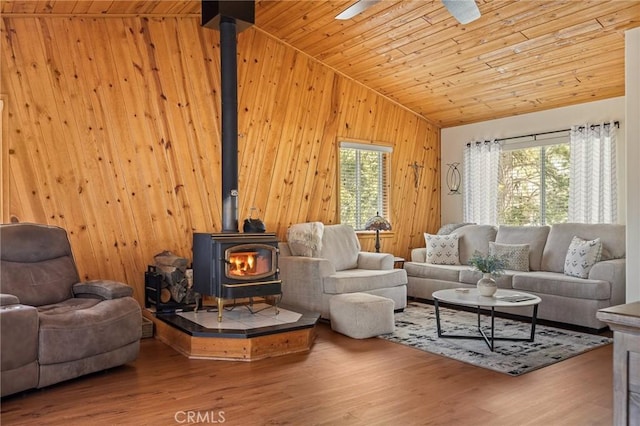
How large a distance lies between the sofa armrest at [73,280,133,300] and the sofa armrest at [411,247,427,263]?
3929mm

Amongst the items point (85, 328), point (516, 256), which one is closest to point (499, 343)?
point (516, 256)

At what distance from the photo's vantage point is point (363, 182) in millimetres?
6766

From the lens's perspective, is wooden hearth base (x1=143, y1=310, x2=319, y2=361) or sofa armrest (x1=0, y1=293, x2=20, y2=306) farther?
wooden hearth base (x1=143, y1=310, x2=319, y2=361)

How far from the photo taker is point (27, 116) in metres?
4.29

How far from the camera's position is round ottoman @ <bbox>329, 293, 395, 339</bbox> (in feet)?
14.6

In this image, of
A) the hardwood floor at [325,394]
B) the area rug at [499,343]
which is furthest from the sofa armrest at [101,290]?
the area rug at [499,343]

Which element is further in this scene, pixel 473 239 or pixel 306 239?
pixel 473 239

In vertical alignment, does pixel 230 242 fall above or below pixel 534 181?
below

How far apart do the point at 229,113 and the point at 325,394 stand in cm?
271

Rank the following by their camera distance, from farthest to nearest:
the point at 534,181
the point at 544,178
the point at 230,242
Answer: the point at 534,181 → the point at 544,178 → the point at 230,242

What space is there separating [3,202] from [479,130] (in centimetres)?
570

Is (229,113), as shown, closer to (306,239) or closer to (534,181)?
(306,239)

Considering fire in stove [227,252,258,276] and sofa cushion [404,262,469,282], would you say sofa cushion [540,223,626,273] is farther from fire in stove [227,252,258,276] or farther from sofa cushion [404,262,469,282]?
fire in stove [227,252,258,276]

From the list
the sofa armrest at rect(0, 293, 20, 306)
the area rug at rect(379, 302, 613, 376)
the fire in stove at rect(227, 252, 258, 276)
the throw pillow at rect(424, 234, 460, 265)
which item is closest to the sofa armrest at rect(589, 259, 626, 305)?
the area rug at rect(379, 302, 613, 376)
